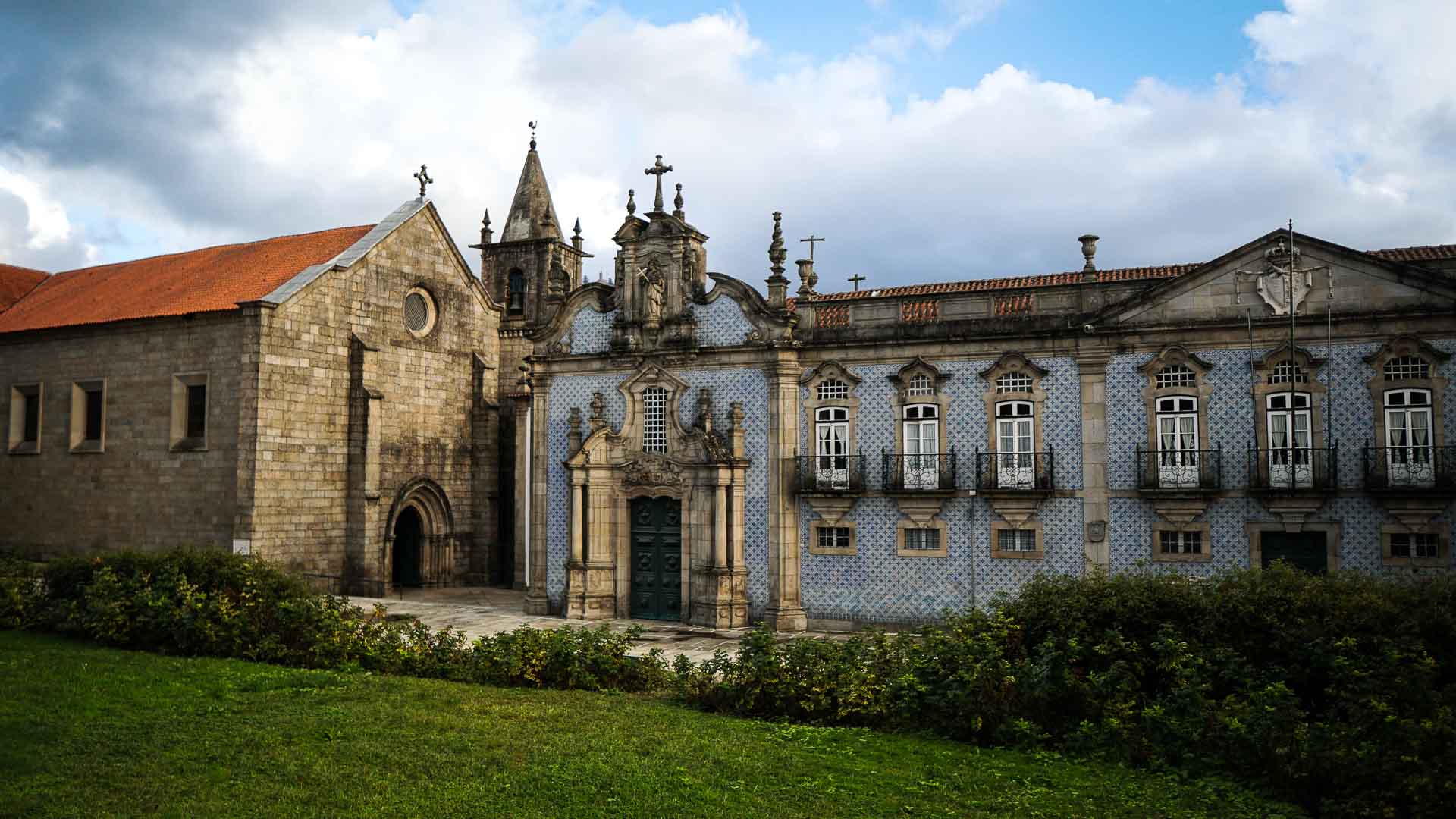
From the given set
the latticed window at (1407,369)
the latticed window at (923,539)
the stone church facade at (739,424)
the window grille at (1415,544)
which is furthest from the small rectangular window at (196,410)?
the window grille at (1415,544)

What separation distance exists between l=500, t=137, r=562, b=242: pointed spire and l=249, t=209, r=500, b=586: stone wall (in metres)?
8.72

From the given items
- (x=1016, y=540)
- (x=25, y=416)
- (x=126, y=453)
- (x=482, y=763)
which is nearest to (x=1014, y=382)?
(x=1016, y=540)

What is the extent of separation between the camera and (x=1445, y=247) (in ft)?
63.0

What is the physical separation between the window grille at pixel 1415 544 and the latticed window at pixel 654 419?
1329 centimetres

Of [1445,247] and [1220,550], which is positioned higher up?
[1445,247]

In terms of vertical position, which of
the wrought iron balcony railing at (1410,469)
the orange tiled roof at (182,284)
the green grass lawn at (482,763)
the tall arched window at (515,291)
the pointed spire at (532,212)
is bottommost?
the green grass lawn at (482,763)

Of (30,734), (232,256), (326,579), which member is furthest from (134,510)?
(30,734)

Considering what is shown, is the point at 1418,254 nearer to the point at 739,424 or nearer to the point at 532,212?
the point at 739,424

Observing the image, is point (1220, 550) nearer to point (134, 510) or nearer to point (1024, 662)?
point (1024, 662)

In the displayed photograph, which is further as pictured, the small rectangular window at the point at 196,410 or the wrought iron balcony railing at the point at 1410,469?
the small rectangular window at the point at 196,410

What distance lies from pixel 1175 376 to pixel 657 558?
420 inches

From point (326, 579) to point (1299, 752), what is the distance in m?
22.9

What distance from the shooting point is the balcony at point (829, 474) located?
2200cm

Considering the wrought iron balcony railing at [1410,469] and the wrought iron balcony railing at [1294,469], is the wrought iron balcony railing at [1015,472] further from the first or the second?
the wrought iron balcony railing at [1410,469]
